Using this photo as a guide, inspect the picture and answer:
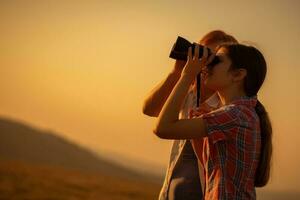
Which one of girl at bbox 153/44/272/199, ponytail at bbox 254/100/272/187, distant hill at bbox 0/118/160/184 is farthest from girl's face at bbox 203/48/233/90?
distant hill at bbox 0/118/160/184

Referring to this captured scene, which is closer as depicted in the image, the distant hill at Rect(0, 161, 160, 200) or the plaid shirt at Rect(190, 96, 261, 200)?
the plaid shirt at Rect(190, 96, 261, 200)

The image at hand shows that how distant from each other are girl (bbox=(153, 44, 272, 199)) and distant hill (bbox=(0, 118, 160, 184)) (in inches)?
89.9

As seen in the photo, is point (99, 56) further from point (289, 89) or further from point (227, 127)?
point (227, 127)

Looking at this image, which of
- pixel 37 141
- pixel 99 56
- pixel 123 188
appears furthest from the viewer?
pixel 37 141

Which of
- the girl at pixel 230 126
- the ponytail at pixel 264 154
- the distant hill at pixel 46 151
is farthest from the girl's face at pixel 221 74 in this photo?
the distant hill at pixel 46 151

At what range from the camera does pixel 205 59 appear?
3.50 ft

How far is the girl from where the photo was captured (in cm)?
100

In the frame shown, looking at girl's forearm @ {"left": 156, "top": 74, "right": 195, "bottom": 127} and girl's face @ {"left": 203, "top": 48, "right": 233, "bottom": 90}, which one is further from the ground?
girl's face @ {"left": 203, "top": 48, "right": 233, "bottom": 90}

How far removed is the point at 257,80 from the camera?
3.55 feet

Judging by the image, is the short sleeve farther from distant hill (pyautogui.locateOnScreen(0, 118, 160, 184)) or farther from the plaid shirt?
distant hill (pyautogui.locateOnScreen(0, 118, 160, 184))

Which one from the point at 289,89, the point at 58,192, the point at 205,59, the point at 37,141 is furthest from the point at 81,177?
the point at 205,59

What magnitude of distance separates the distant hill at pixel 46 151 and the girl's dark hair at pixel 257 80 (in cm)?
227

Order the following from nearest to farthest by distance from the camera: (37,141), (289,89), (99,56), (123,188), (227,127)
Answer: (227,127)
(289,89)
(99,56)
(123,188)
(37,141)

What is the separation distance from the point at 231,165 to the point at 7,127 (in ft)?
10.2
